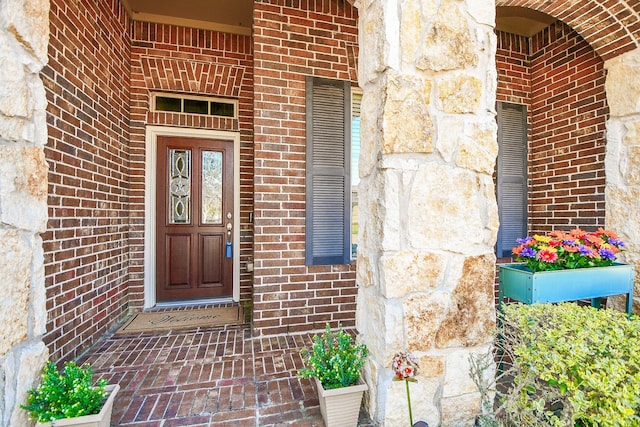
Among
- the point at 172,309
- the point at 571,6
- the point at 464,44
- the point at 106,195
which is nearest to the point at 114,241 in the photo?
the point at 106,195

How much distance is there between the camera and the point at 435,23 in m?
1.48

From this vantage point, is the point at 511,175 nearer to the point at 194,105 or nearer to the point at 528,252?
the point at 528,252

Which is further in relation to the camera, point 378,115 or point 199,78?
point 199,78

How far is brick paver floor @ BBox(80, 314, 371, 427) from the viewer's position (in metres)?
1.58

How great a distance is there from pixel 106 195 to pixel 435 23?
2975 mm

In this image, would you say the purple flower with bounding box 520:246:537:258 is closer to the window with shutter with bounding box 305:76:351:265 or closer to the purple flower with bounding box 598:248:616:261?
the purple flower with bounding box 598:248:616:261

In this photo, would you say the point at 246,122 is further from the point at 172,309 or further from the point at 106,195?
the point at 172,309

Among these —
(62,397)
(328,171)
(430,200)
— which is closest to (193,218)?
(328,171)

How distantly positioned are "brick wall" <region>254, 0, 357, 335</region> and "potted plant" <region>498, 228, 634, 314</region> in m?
1.41

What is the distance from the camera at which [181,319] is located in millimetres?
3037

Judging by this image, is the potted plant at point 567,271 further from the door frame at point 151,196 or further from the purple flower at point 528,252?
the door frame at point 151,196

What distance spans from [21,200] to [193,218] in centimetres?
230

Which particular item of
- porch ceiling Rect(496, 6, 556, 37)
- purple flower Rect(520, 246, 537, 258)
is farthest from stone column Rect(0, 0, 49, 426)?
porch ceiling Rect(496, 6, 556, 37)

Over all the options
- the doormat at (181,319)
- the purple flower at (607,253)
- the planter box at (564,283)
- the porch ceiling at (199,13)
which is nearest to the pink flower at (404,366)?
the planter box at (564,283)
